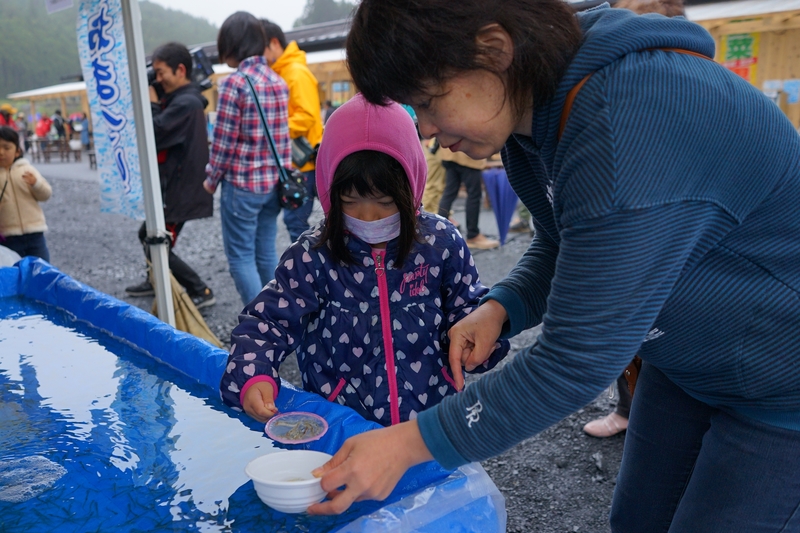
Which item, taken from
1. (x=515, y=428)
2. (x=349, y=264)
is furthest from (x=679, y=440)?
(x=349, y=264)

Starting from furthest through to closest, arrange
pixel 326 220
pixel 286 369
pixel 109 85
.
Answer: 1. pixel 286 369
2. pixel 109 85
3. pixel 326 220

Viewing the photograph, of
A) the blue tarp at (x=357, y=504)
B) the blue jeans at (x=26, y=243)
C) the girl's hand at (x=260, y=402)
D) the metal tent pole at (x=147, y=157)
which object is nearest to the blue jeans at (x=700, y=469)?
the blue tarp at (x=357, y=504)

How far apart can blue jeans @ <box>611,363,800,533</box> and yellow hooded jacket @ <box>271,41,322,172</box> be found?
3063mm

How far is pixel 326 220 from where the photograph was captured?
5.37 feet

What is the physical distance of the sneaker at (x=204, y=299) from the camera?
15.2 feet

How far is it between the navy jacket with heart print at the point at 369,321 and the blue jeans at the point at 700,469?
0.41 m

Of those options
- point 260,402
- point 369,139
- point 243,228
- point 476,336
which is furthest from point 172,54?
point 476,336

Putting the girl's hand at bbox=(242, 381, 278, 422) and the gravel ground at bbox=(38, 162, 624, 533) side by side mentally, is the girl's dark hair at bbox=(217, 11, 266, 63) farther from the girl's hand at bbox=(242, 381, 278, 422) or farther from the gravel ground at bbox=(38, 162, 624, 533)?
the girl's hand at bbox=(242, 381, 278, 422)

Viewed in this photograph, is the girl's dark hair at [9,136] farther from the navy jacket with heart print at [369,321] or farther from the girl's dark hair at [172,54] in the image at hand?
the navy jacket with heart print at [369,321]

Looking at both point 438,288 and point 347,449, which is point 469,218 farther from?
point 347,449

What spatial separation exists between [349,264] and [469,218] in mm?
4924

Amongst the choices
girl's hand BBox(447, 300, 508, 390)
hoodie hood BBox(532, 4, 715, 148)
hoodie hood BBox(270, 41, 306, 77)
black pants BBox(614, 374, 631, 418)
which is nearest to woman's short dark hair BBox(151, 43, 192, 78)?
hoodie hood BBox(270, 41, 306, 77)

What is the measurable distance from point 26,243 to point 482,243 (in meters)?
4.03

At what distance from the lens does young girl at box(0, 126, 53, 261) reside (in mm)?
4320
